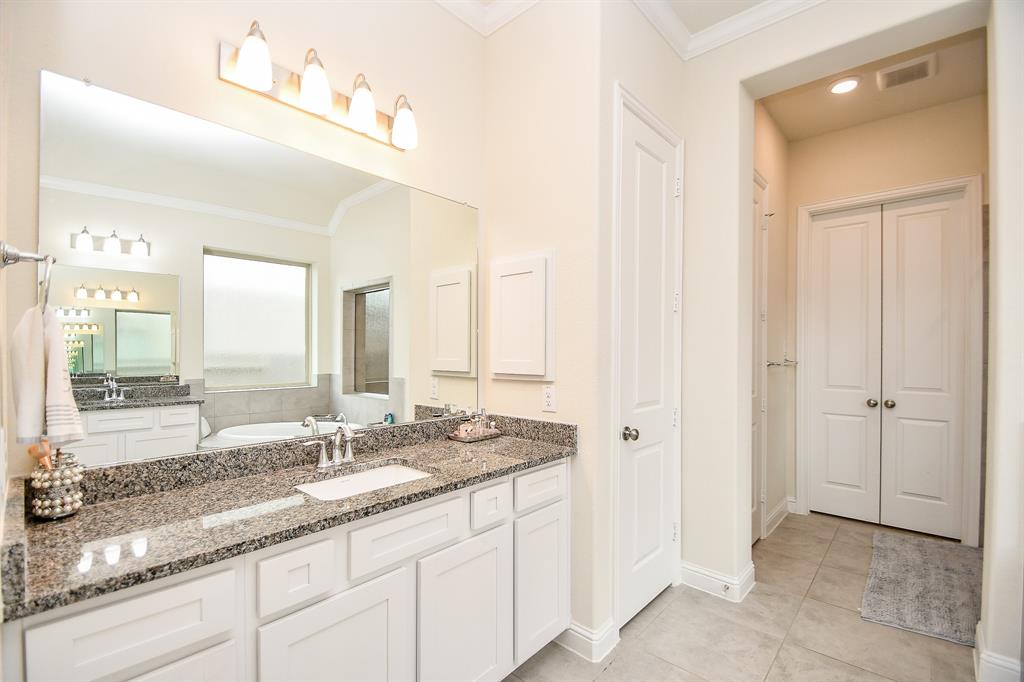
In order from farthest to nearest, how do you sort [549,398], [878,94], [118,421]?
1. [878,94]
2. [549,398]
3. [118,421]

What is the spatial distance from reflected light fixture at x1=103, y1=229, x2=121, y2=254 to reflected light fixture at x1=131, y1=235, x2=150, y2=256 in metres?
0.03

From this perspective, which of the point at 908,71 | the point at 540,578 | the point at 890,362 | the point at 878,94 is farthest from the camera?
the point at 890,362

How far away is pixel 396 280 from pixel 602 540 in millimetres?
1454

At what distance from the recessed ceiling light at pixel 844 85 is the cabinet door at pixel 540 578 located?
3002 millimetres

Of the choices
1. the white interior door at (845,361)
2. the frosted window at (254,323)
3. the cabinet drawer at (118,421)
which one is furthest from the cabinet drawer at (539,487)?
the white interior door at (845,361)

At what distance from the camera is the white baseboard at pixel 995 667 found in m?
1.76

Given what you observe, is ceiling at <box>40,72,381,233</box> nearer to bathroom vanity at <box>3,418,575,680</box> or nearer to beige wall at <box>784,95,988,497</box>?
bathroom vanity at <box>3,418,575,680</box>

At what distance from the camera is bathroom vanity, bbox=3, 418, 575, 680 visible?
891mm

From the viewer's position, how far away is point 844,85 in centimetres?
289

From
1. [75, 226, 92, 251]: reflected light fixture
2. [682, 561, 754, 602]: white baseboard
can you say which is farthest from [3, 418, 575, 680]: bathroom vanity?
[682, 561, 754, 602]: white baseboard

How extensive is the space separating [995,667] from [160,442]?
10.1ft

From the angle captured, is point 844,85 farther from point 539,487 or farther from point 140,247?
point 140,247

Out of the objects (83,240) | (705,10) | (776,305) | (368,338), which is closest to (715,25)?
(705,10)

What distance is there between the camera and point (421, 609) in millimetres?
1438
